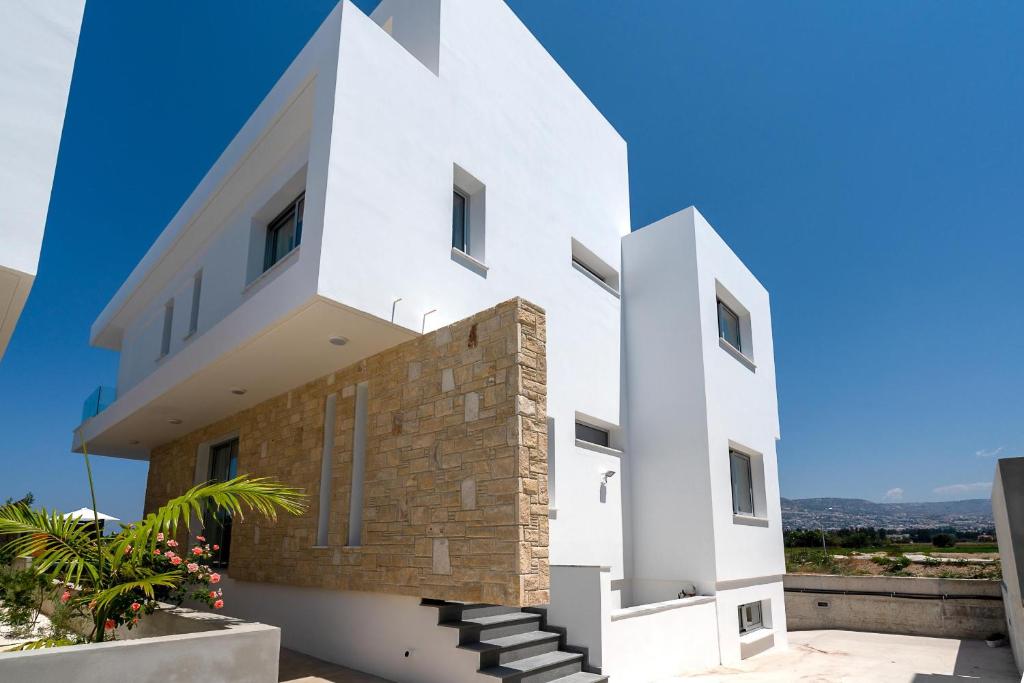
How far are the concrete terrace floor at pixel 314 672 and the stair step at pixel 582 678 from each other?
1988 millimetres

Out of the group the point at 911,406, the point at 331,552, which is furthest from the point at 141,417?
the point at 911,406

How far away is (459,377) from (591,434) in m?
4.86

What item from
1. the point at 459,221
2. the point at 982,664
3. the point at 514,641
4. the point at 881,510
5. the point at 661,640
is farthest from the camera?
the point at 881,510

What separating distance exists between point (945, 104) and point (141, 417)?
2409cm

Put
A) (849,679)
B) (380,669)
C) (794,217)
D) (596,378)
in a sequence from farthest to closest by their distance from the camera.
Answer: (794,217)
(596,378)
(849,679)
(380,669)

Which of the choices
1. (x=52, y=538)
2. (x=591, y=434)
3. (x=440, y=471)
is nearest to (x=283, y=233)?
(x=440, y=471)

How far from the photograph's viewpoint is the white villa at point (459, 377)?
20.8 ft

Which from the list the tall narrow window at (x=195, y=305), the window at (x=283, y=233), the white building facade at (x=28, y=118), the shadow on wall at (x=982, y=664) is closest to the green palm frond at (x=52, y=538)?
the white building facade at (x=28, y=118)

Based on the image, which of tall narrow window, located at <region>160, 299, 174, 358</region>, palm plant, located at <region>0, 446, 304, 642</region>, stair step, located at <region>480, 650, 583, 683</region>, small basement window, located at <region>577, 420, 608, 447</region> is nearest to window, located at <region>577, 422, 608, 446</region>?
small basement window, located at <region>577, 420, 608, 447</region>

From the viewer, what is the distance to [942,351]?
128ft

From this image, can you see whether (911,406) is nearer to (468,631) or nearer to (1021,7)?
(1021,7)

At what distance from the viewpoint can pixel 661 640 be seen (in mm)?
8203

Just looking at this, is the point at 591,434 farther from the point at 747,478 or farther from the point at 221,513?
the point at 221,513

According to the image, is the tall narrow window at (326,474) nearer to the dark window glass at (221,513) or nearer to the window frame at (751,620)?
the dark window glass at (221,513)
